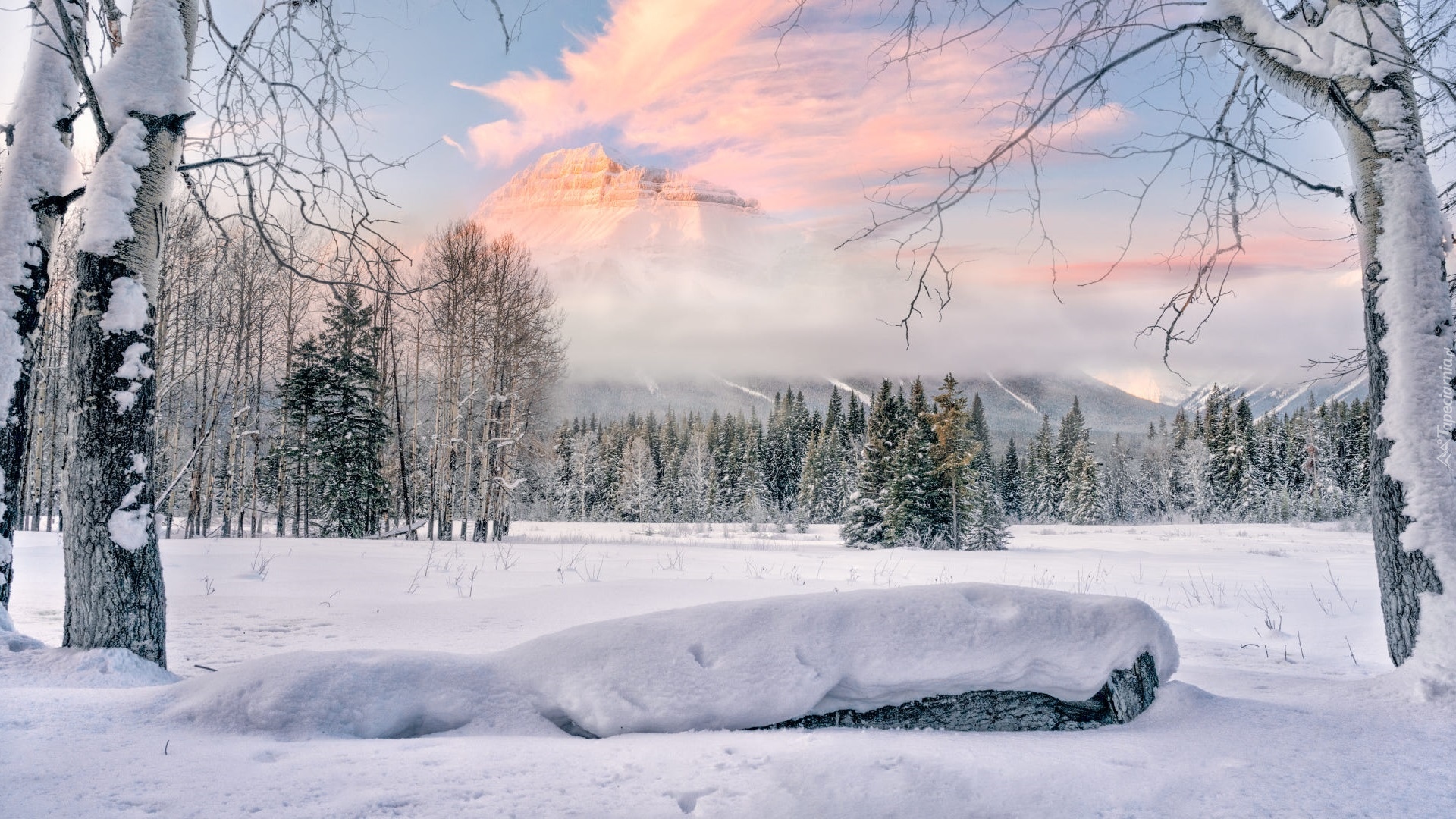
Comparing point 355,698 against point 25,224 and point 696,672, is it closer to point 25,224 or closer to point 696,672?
point 696,672

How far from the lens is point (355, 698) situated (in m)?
2.87

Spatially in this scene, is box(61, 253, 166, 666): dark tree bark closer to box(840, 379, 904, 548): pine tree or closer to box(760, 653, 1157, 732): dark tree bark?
box(760, 653, 1157, 732): dark tree bark

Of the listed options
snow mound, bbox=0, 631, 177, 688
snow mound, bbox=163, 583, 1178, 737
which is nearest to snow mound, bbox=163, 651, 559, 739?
snow mound, bbox=163, 583, 1178, 737

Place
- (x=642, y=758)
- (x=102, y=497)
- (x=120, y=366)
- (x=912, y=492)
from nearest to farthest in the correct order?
(x=642, y=758)
(x=102, y=497)
(x=120, y=366)
(x=912, y=492)

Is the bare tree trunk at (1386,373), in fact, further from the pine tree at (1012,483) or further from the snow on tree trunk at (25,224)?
the pine tree at (1012,483)

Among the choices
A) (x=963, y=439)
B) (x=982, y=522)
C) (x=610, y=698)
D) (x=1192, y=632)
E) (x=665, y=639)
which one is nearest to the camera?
(x=610, y=698)

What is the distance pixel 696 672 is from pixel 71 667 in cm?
331

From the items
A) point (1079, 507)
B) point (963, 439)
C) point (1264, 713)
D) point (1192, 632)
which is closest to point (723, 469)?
point (1079, 507)

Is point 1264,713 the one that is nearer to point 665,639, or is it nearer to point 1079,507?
point 665,639

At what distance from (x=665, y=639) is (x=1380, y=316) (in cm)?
450

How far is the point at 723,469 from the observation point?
2445 inches

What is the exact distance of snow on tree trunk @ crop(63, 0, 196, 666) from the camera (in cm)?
409

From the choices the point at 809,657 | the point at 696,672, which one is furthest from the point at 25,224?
the point at 809,657

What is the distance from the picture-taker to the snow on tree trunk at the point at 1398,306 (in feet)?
13.1
